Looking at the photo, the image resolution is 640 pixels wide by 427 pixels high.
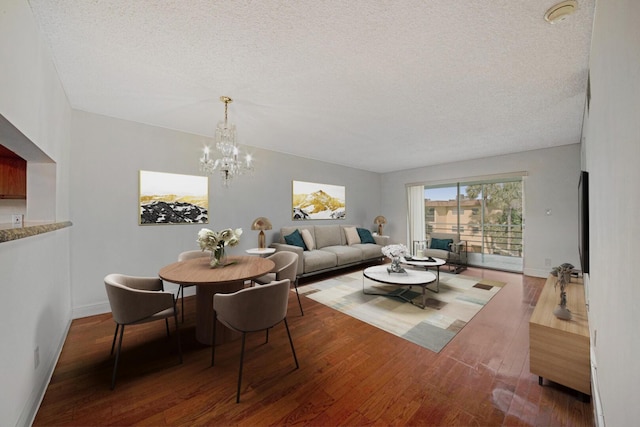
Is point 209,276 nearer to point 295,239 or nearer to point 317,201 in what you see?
point 295,239

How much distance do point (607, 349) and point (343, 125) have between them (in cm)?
312

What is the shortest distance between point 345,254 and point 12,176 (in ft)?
15.0

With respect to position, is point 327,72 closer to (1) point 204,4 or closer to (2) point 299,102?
(2) point 299,102

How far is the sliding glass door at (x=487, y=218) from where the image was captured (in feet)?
18.8

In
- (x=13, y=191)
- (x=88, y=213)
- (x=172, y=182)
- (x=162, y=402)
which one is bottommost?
(x=162, y=402)

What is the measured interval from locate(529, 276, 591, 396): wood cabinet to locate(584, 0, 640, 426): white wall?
18.6 inches

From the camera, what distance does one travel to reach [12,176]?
7.87ft

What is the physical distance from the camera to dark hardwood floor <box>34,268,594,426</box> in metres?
1.48

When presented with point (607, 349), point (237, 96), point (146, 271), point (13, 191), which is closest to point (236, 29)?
point (237, 96)

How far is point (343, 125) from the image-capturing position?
3.38m

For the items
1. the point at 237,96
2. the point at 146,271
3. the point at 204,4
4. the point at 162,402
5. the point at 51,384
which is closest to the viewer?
the point at 204,4

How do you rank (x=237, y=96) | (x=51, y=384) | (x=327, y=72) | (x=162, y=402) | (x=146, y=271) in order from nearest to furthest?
(x=162, y=402), (x=51, y=384), (x=327, y=72), (x=237, y=96), (x=146, y=271)

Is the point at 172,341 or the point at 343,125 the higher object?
the point at 343,125

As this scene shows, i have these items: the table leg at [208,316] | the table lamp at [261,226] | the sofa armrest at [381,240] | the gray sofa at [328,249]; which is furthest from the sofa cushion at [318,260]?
the table leg at [208,316]
